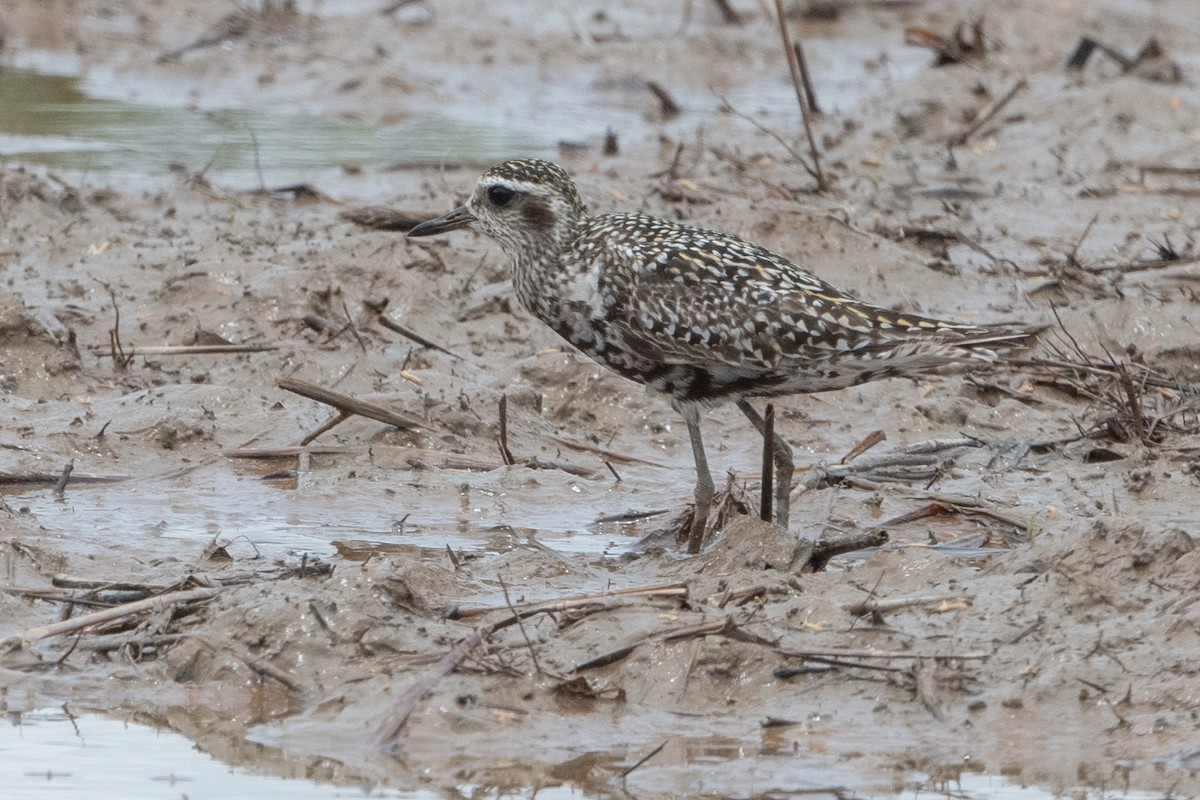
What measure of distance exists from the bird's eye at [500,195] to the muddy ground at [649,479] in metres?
1.22

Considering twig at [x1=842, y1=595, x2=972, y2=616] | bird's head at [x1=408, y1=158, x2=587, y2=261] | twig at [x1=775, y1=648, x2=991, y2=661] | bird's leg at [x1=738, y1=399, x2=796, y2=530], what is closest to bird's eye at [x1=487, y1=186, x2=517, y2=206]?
bird's head at [x1=408, y1=158, x2=587, y2=261]

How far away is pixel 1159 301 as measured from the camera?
404 inches

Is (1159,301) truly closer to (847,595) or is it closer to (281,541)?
(847,595)

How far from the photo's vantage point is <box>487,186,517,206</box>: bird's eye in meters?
8.32

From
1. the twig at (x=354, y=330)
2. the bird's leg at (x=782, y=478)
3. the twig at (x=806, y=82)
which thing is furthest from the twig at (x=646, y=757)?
the twig at (x=806, y=82)

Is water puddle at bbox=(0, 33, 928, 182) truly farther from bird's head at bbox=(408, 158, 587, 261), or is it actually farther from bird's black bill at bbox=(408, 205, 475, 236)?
bird's head at bbox=(408, 158, 587, 261)

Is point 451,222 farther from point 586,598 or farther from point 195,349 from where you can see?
point 586,598

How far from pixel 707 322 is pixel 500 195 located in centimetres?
129

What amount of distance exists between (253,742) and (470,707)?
698 millimetres

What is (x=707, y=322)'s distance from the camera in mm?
7641

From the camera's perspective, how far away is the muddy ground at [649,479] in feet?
19.3

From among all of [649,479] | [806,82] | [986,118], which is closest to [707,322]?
[649,479]

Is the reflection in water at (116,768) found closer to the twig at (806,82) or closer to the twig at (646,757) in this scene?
the twig at (646,757)

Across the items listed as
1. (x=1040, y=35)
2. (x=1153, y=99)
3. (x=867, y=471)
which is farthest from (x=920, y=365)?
(x=1040, y=35)
